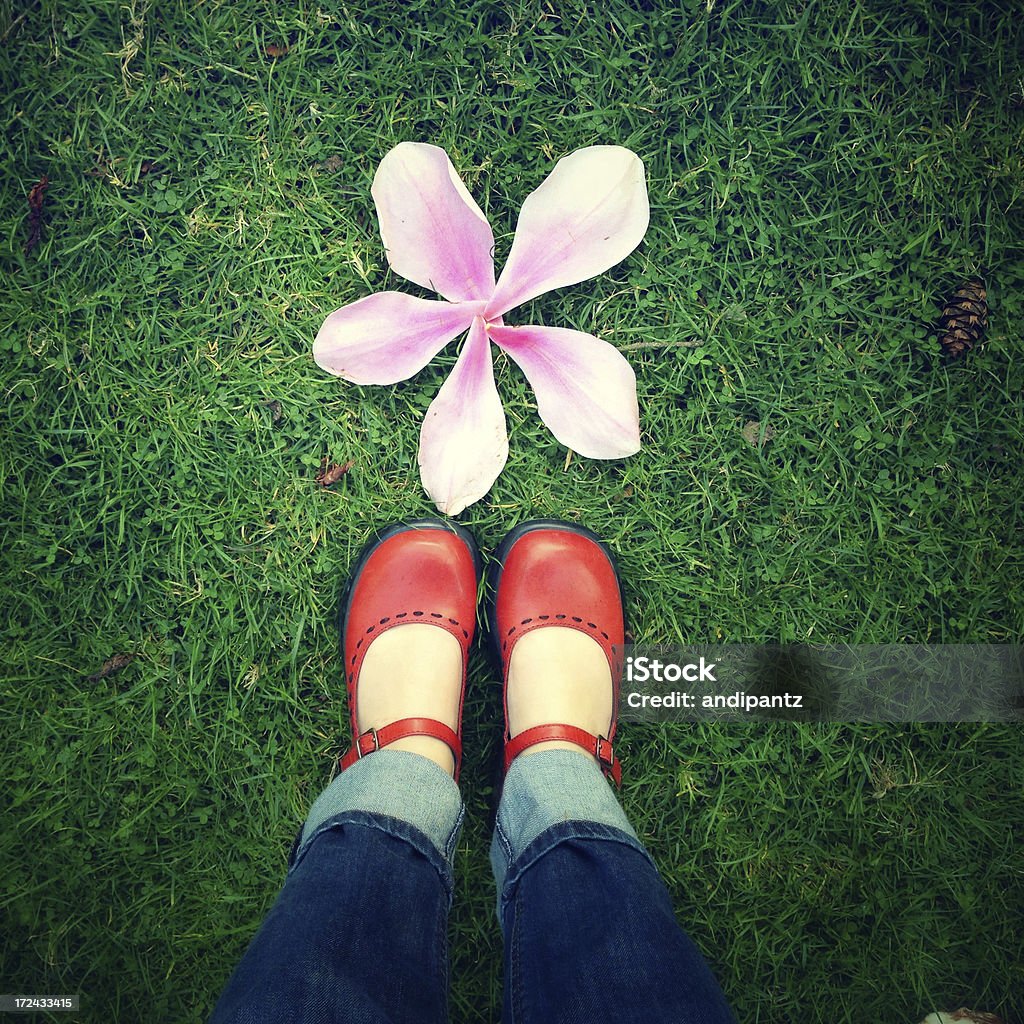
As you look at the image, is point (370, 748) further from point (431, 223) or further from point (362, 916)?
point (431, 223)

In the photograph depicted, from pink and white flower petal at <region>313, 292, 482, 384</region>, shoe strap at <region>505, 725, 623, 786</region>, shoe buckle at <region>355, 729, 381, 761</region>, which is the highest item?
pink and white flower petal at <region>313, 292, 482, 384</region>

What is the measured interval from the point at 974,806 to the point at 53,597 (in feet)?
6.72

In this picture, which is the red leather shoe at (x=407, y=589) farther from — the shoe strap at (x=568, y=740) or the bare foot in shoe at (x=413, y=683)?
the shoe strap at (x=568, y=740)

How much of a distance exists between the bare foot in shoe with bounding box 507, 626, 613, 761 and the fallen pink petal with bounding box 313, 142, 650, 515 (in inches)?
14.4

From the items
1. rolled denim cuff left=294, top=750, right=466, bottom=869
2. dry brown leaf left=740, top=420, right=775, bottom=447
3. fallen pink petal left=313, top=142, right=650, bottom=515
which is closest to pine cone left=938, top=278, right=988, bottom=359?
dry brown leaf left=740, top=420, right=775, bottom=447

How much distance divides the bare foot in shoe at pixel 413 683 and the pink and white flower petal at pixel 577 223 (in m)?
0.69

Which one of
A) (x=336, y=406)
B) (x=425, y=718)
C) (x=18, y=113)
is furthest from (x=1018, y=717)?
(x=18, y=113)

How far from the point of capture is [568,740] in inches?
56.7

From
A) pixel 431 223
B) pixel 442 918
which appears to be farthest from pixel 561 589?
pixel 431 223

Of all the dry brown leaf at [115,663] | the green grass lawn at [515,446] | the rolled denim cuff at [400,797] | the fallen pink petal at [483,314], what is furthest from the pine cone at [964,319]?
the dry brown leaf at [115,663]

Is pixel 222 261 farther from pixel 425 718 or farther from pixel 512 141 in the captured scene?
pixel 425 718

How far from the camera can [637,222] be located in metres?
1.35

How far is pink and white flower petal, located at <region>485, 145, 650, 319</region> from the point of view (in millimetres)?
1316

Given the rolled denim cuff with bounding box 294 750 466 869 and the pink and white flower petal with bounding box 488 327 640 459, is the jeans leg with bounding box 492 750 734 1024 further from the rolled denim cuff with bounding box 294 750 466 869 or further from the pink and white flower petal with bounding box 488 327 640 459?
the pink and white flower petal with bounding box 488 327 640 459
